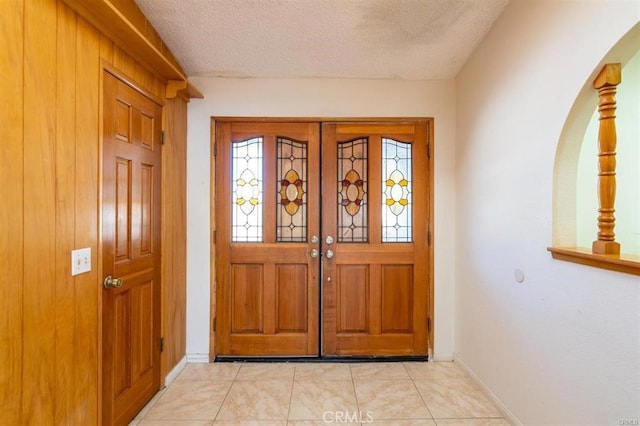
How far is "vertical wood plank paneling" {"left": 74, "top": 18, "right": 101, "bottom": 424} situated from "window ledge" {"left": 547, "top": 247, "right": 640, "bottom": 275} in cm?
237

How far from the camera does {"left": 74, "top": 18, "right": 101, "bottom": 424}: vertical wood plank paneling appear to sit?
5.07 feet

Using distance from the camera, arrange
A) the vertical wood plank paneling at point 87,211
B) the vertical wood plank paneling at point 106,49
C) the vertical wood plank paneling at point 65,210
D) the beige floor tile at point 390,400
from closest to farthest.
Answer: the vertical wood plank paneling at point 65,210
the vertical wood plank paneling at point 87,211
the vertical wood plank paneling at point 106,49
the beige floor tile at point 390,400

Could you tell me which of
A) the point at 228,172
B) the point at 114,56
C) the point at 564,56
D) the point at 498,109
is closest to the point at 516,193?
the point at 498,109

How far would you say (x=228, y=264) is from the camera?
2785 millimetres

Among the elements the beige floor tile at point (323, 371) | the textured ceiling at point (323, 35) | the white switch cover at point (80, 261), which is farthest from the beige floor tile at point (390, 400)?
the textured ceiling at point (323, 35)

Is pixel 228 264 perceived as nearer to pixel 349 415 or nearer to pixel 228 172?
pixel 228 172

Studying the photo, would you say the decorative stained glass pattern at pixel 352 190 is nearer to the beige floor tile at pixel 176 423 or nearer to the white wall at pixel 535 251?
the white wall at pixel 535 251

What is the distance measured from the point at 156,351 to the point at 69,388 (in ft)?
2.59

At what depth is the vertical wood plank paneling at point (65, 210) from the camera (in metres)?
1.42

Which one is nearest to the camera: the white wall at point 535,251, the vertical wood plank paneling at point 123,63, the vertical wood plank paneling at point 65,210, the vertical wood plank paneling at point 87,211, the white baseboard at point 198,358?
the white wall at point 535,251

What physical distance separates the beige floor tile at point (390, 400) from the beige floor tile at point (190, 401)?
3.31 feet

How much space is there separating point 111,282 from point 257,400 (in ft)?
4.16

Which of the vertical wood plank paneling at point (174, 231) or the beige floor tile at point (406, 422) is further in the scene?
the vertical wood plank paneling at point (174, 231)

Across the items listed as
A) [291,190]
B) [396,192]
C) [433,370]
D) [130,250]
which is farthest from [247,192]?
[433,370]
